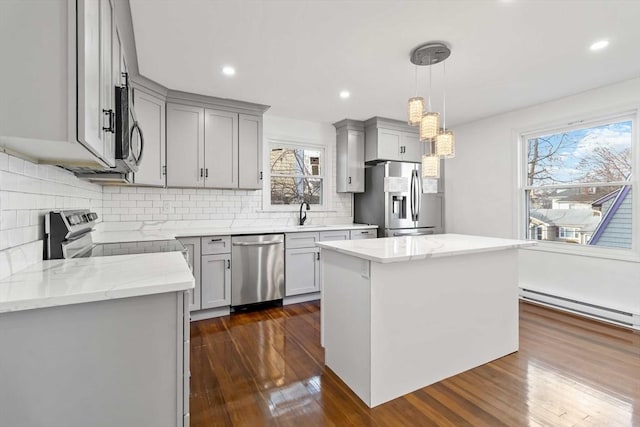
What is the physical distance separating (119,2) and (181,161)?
177cm

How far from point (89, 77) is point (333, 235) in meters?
3.19

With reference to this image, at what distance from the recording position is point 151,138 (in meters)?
3.22

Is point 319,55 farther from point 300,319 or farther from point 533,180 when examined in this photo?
point 533,180

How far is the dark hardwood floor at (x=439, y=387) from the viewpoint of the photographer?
1715 mm

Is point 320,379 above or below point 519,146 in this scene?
below

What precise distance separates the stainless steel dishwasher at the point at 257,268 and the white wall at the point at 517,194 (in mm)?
2969

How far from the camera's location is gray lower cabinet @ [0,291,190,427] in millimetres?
946

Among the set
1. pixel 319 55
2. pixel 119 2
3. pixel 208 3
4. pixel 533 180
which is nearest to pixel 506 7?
pixel 319 55

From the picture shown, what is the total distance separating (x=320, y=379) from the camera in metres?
2.10

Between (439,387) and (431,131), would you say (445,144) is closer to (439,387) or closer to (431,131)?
(431,131)

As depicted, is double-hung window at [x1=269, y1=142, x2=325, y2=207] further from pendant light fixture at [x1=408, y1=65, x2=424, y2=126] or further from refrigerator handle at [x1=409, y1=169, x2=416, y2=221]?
pendant light fixture at [x1=408, y1=65, x2=424, y2=126]

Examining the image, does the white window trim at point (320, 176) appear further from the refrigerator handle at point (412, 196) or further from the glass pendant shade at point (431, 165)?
the glass pendant shade at point (431, 165)

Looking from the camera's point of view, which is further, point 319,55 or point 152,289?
point 319,55

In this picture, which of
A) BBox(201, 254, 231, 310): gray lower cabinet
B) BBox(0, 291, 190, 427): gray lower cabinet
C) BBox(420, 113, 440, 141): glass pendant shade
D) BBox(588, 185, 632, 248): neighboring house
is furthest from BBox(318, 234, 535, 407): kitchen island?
BBox(588, 185, 632, 248): neighboring house
